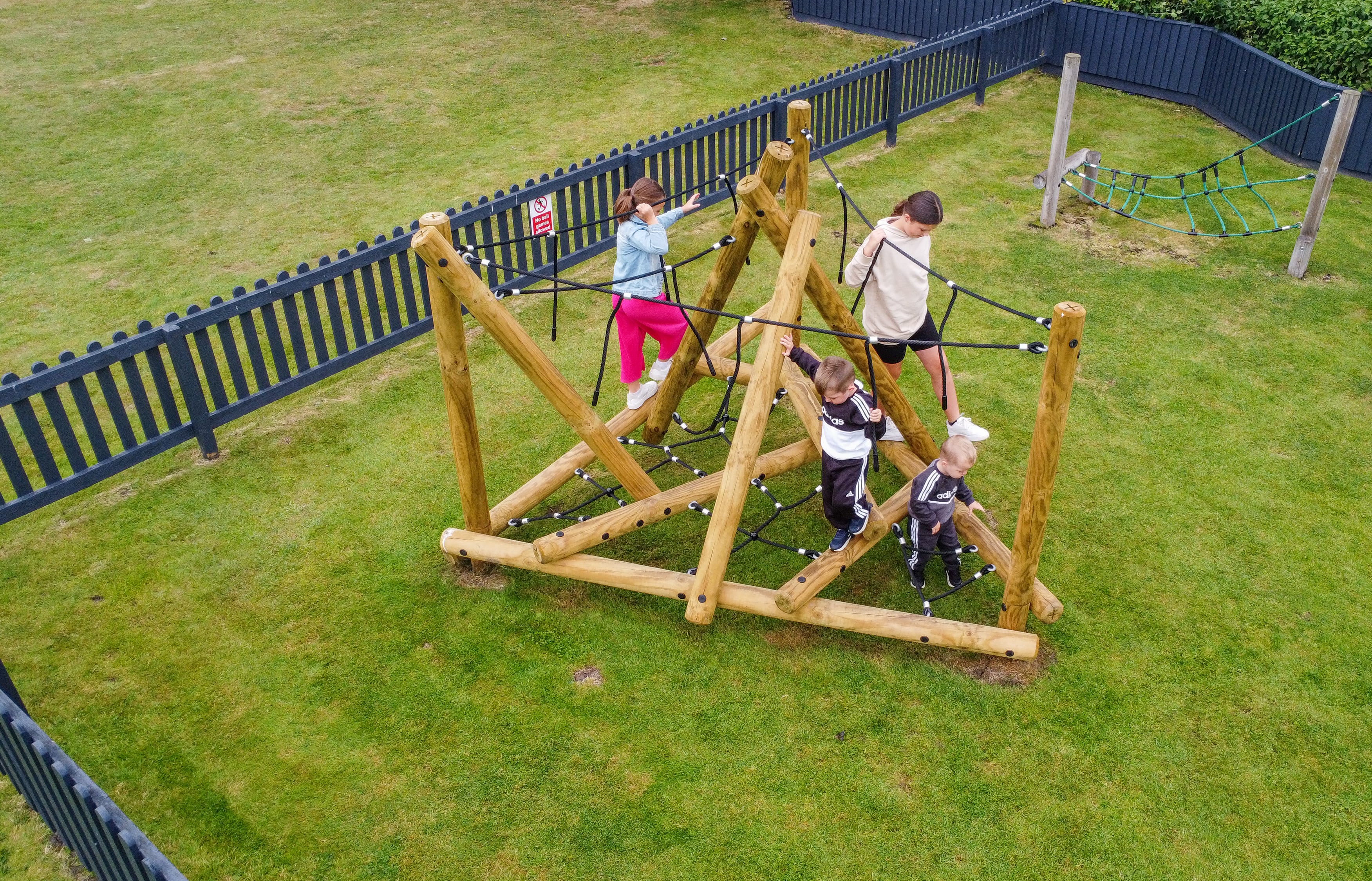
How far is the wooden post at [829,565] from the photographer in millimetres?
6258

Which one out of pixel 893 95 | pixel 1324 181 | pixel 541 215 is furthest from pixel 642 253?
pixel 893 95

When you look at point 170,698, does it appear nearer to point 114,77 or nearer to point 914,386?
point 914,386

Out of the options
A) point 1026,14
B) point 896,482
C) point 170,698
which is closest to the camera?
point 170,698

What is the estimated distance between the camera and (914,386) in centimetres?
920

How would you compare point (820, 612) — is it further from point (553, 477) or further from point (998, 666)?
point (553, 477)

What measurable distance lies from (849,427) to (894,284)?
126 cm

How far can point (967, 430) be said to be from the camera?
7.61 meters

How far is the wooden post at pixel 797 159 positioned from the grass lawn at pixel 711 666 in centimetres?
216

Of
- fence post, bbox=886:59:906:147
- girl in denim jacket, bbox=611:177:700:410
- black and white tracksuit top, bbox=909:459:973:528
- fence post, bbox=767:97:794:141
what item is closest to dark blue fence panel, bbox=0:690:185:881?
girl in denim jacket, bbox=611:177:700:410

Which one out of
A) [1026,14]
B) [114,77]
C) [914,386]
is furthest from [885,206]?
[114,77]

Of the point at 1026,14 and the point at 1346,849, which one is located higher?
A: the point at 1026,14

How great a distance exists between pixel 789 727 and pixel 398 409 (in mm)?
4690

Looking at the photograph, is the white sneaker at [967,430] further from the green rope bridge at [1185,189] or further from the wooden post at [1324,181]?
the wooden post at [1324,181]

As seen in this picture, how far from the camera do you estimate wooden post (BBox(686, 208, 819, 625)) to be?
20.5ft
